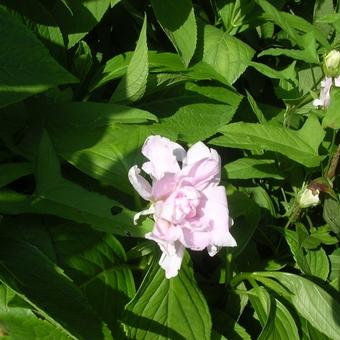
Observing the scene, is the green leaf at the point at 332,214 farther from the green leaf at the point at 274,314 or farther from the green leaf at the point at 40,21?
the green leaf at the point at 40,21

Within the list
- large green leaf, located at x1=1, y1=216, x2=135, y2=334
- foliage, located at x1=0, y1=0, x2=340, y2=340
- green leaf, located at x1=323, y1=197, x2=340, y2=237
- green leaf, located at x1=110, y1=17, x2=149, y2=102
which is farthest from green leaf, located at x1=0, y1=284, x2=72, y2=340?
green leaf, located at x1=323, y1=197, x2=340, y2=237

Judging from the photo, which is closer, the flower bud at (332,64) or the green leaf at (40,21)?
the green leaf at (40,21)

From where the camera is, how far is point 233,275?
1.54 metres

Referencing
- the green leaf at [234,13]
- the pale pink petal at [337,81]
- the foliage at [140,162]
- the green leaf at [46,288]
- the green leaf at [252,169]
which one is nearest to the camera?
the green leaf at [46,288]

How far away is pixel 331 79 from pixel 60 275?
2.81ft

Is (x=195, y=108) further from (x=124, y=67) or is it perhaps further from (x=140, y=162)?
(x=140, y=162)

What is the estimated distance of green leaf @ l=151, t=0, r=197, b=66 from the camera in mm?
1498

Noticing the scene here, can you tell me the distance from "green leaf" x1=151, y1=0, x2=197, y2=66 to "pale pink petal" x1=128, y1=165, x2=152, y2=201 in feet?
1.51

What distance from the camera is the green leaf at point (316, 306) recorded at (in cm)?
147

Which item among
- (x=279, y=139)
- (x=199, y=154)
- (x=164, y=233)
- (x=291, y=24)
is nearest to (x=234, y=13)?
(x=291, y=24)

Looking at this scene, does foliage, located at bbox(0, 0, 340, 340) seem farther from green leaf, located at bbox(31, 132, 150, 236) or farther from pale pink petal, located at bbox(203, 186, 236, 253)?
pale pink petal, located at bbox(203, 186, 236, 253)

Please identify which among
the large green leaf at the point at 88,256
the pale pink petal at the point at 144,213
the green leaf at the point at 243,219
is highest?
the pale pink petal at the point at 144,213

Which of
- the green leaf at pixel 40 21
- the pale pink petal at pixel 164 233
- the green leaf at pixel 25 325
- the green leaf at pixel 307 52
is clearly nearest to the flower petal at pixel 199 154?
the pale pink petal at pixel 164 233

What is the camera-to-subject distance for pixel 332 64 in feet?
5.27
